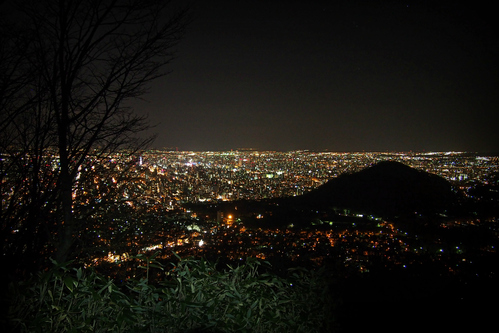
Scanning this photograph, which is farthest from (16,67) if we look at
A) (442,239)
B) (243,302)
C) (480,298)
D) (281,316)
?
(442,239)

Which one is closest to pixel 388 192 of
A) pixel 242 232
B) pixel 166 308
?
pixel 242 232

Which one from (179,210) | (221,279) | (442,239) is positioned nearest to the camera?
(221,279)

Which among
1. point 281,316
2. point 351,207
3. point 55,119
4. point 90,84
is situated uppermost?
point 90,84

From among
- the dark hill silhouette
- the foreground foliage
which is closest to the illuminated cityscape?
the foreground foliage

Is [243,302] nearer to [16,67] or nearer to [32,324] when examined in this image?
[32,324]

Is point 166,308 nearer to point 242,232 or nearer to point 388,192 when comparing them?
point 242,232

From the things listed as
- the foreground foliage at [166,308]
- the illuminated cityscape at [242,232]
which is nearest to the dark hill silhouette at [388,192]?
the illuminated cityscape at [242,232]
